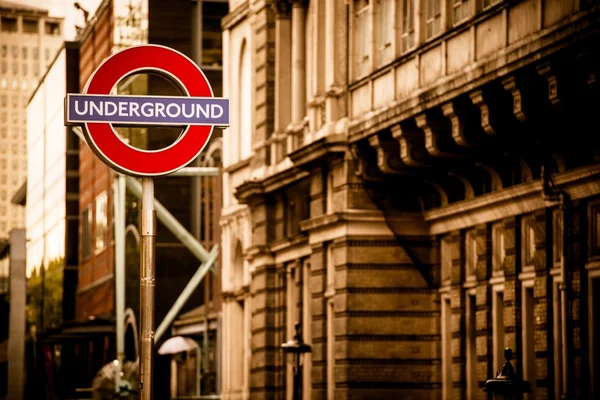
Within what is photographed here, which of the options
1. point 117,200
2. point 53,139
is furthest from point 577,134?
point 53,139

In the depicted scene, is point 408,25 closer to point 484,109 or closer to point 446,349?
point 484,109

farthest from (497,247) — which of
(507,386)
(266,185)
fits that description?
(266,185)

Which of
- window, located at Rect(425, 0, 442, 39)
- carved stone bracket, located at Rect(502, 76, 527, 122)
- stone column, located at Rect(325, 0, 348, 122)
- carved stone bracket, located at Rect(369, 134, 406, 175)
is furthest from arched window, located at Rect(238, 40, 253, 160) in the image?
carved stone bracket, located at Rect(502, 76, 527, 122)

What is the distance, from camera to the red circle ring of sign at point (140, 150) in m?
17.2

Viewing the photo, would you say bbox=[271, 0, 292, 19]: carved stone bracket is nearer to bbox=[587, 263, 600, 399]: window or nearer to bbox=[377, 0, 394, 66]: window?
bbox=[377, 0, 394, 66]: window

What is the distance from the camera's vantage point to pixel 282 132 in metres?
38.8

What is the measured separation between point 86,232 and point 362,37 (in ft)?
219

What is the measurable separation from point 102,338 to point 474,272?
2404 inches

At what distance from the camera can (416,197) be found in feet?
109

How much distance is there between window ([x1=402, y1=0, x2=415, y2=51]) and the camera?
1228 inches

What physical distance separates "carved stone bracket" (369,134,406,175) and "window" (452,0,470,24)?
303 centimetres

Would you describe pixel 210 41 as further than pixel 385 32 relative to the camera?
Yes

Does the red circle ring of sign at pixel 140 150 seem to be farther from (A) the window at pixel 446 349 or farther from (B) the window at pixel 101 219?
(B) the window at pixel 101 219

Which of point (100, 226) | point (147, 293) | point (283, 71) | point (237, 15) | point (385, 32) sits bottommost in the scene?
point (147, 293)
